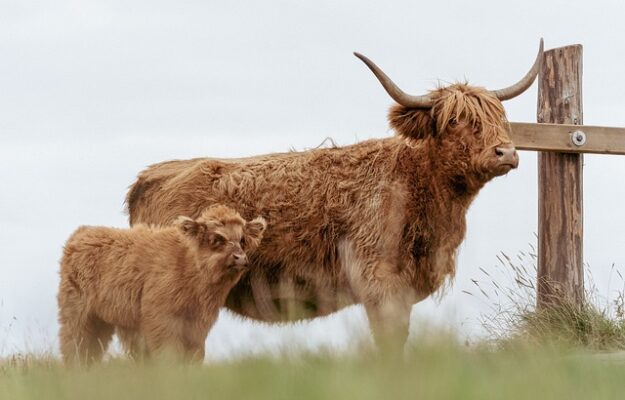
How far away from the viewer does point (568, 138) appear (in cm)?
983

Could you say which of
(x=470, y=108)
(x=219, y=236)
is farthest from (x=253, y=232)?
(x=470, y=108)

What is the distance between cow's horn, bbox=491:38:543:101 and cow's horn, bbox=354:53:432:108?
74cm

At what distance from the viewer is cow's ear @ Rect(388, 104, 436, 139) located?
820 centimetres

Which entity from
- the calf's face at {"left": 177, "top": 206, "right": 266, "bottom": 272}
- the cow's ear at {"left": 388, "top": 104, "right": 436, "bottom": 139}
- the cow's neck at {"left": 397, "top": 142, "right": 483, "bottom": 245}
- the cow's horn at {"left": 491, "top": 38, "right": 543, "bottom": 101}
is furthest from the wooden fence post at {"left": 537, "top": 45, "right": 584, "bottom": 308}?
the calf's face at {"left": 177, "top": 206, "right": 266, "bottom": 272}

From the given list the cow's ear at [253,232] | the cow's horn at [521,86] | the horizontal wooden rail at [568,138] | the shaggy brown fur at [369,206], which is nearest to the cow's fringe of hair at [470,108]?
the shaggy brown fur at [369,206]

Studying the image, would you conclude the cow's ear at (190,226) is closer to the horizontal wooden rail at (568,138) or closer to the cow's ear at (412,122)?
the cow's ear at (412,122)

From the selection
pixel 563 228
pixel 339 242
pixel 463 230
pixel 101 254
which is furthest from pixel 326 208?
pixel 563 228

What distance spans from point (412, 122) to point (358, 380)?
479cm

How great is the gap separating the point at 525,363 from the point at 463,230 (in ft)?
13.1

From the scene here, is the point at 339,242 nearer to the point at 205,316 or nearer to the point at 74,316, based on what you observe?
the point at 205,316

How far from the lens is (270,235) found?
8.53m

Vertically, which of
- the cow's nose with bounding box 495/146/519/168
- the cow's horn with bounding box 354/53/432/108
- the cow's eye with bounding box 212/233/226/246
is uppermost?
the cow's horn with bounding box 354/53/432/108

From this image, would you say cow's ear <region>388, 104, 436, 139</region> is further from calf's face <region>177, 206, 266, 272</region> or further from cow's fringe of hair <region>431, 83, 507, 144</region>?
calf's face <region>177, 206, 266, 272</region>

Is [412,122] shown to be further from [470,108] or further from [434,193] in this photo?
[434,193]
